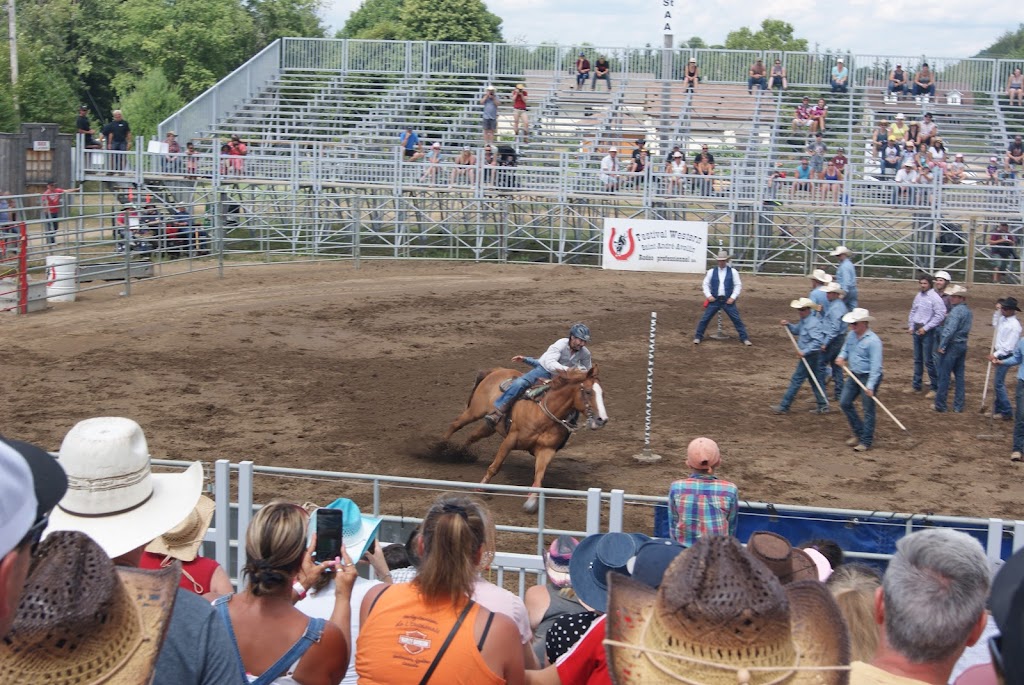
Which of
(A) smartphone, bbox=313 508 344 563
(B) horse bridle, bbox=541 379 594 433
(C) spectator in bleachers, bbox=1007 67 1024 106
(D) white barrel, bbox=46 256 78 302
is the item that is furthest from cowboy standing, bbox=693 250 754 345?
(C) spectator in bleachers, bbox=1007 67 1024 106

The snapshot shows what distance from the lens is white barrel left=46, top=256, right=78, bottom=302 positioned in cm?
2061

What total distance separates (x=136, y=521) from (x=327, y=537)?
106cm

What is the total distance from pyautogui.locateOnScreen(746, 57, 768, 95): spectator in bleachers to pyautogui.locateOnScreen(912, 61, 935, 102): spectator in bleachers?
15.3ft

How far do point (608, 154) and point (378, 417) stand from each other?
19.1 meters

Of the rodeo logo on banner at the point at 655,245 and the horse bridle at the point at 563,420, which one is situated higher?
the rodeo logo on banner at the point at 655,245

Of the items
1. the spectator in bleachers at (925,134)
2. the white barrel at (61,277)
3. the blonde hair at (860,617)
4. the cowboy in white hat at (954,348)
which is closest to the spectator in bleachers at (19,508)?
the blonde hair at (860,617)

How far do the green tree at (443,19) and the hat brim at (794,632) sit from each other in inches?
A: 2078

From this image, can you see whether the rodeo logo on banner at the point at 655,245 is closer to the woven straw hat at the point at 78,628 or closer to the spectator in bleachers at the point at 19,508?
the woven straw hat at the point at 78,628

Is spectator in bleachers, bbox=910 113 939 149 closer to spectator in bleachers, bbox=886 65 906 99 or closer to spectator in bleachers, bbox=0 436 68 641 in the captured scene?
spectator in bleachers, bbox=886 65 906 99

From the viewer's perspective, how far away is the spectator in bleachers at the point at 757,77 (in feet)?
122

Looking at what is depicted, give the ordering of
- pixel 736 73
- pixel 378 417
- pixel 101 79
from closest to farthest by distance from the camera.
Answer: pixel 378 417
pixel 736 73
pixel 101 79

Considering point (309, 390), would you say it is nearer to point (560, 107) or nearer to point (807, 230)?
point (807, 230)

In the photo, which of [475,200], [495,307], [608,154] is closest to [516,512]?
[495,307]

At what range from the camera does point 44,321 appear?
19.1m
